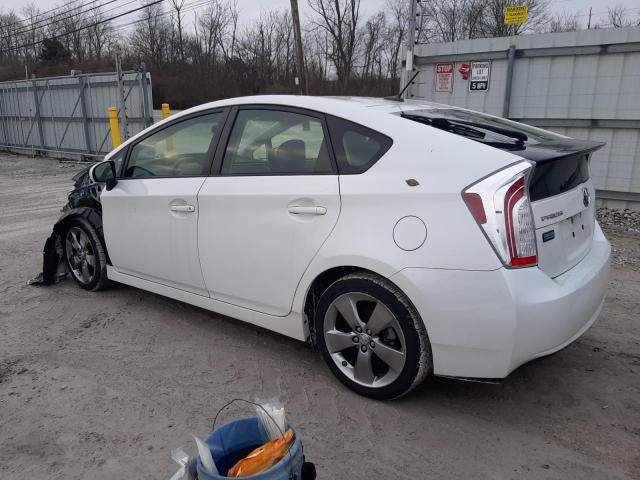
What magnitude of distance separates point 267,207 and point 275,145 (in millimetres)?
416

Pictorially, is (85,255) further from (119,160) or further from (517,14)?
(517,14)

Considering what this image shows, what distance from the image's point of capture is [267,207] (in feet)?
10.1

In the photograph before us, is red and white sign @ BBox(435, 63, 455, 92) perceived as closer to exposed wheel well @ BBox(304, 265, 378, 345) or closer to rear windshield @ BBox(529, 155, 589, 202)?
rear windshield @ BBox(529, 155, 589, 202)

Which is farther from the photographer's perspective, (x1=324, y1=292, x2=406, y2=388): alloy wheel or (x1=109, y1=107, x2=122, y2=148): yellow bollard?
(x1=109, y1=107, x2=122, y2=148): yellow bollard

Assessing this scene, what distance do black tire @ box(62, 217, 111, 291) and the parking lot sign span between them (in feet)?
20.5

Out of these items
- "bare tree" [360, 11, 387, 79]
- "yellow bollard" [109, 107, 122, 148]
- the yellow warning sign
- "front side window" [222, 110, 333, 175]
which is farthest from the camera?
"bare tree" [360, 11, 387, 79]

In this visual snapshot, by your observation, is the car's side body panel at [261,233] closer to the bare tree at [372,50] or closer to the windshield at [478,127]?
the windshield at [478,127]

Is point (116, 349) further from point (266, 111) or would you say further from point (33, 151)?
point (33, 151)

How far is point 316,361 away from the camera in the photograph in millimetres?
3375

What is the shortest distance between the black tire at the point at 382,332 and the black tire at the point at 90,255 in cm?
228

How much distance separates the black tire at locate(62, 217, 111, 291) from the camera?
4340 mm

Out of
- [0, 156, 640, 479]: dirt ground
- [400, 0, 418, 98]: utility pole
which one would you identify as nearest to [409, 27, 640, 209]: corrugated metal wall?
[400, 0, 418, 98]: utility pole

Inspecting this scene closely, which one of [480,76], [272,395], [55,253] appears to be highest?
[480,76]

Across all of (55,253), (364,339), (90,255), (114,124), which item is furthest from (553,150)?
(114,124)
